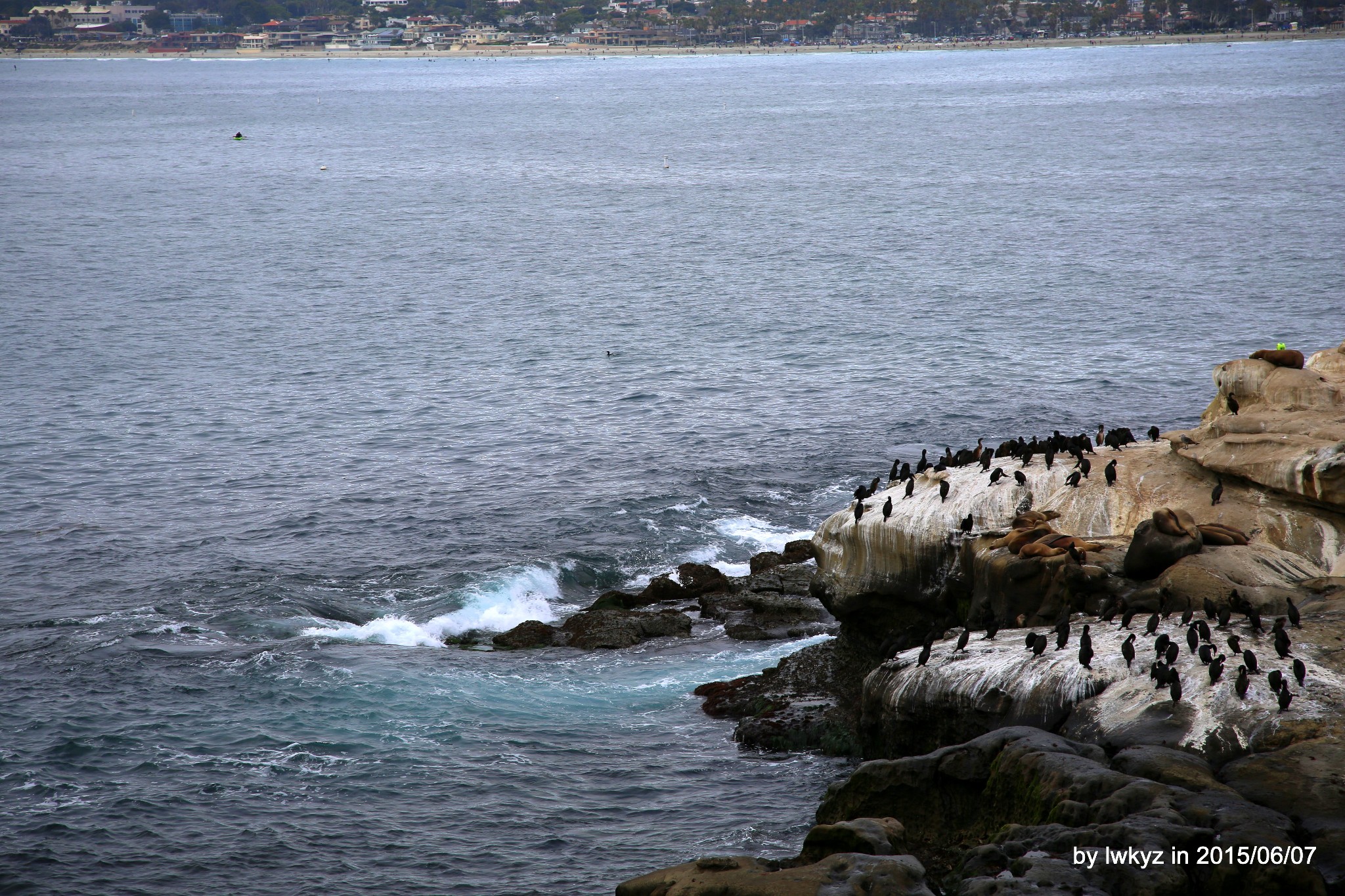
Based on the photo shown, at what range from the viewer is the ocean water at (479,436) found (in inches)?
856

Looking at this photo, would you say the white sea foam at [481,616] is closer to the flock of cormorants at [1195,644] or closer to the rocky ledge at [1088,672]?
the rocky ledge at [1088,672]

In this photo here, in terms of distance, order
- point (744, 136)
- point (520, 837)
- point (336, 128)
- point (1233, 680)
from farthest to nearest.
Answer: point (336, 128) → point (744, 136) → point (520, 837) → point (1233, 680)

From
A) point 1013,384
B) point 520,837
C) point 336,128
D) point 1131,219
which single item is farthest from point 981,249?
point 336,128

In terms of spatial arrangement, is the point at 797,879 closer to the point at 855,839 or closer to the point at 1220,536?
the point at 855,839

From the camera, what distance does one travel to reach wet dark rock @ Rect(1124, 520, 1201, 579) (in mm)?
21141

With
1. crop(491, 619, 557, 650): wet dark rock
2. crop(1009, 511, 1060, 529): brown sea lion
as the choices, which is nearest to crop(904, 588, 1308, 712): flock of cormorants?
crop(1009, 511, 1060, 529): brown sea lion

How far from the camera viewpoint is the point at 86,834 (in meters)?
21.0

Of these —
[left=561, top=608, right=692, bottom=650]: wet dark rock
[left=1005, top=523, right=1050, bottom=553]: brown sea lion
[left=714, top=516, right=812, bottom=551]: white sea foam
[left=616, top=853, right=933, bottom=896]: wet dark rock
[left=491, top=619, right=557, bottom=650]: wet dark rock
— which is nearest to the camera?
[left=616, top=853, right=933, bottom=896]: wet dark rock

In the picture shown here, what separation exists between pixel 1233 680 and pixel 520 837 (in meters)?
11.4

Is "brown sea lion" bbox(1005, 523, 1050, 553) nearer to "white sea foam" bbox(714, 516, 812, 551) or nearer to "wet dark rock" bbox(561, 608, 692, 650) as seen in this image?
"wet dark rock" bbox(561, 608, 692, 650)

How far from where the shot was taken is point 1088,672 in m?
19.0

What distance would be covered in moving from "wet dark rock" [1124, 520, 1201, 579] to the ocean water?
6373mm

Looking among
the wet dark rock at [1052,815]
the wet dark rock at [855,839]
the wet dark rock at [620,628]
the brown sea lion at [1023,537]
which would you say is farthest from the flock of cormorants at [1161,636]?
the wet dark rock at [620,628]

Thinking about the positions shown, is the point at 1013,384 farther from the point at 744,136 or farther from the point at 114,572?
the point at 744,136
